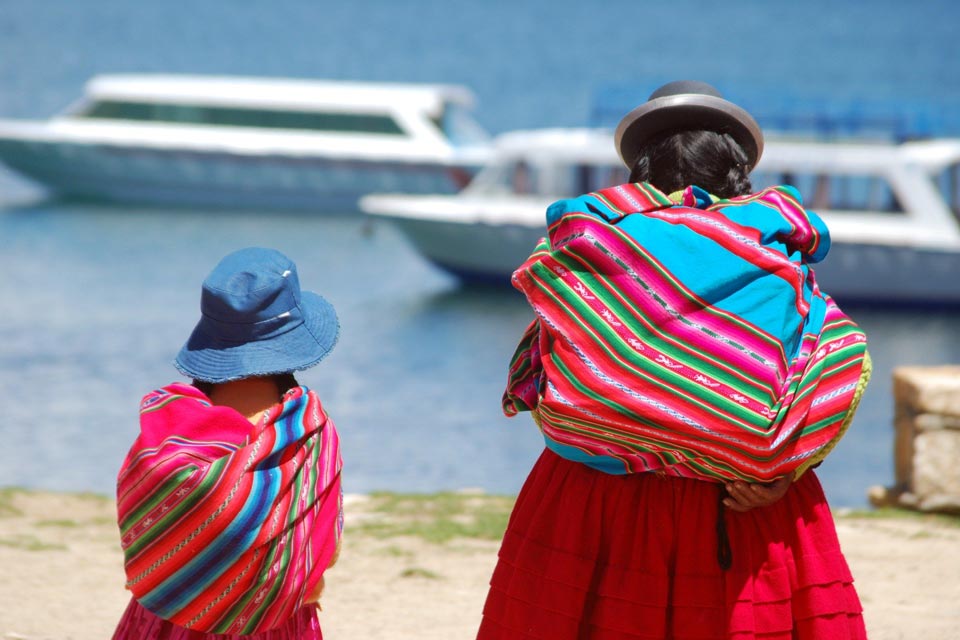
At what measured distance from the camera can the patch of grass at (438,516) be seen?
208 inches

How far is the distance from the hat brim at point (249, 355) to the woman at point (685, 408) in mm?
392

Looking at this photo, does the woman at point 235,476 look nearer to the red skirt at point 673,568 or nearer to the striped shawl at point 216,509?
the striped shawl at point 216,509

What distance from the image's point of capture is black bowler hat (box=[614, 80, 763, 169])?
2.49 m

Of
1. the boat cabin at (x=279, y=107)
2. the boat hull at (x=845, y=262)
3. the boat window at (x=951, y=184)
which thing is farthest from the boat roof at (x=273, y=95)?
the boat window at (x=951, y=184)

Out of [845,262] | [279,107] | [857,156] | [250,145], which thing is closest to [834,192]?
[857,156]

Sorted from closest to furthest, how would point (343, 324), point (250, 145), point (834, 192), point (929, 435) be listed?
point (929, 435) → point (343, 324) → point (834, 192) → point (250, 145)

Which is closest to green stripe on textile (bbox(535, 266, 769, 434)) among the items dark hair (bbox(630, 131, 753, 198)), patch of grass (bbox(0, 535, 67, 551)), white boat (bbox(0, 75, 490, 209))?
dark hair (bbox(630, 131, 753, 198))

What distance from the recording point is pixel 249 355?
2.47 meters

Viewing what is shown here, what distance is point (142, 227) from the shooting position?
25.6 m

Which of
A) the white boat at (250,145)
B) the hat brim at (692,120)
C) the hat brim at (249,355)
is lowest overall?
the white boat at (250,145)

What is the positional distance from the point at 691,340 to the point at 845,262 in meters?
16.1

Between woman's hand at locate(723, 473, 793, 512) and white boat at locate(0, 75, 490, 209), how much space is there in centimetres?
2412

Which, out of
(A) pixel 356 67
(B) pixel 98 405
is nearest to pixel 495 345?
(B) pixel 98 405

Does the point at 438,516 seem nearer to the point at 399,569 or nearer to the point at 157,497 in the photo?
the point at 399,569
